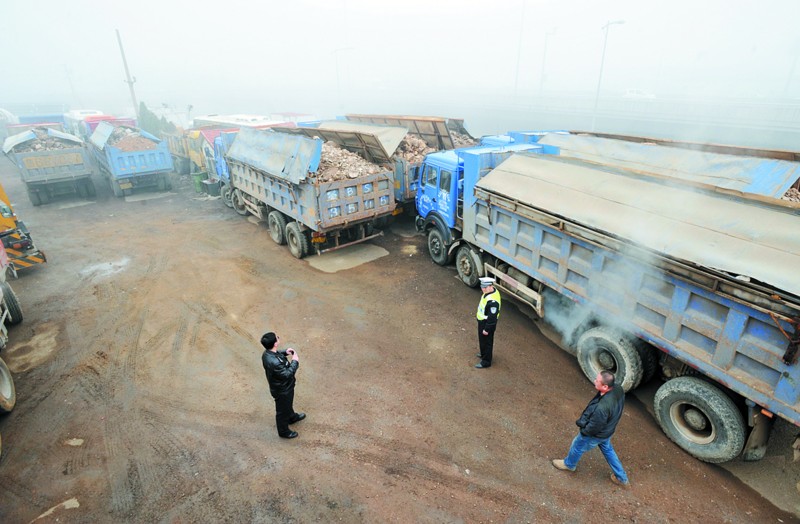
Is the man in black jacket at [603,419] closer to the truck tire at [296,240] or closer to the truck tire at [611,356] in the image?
the truck tire at [611,356]

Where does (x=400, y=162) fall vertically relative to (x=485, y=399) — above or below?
above

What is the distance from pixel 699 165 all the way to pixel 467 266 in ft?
14.2

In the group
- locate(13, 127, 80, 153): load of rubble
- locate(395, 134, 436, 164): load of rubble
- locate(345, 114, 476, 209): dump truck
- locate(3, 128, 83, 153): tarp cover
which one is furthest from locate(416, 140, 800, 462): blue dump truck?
locate(3, 128, 83, 153): tarp cover

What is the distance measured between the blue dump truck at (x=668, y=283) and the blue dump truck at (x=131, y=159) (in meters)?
14.9

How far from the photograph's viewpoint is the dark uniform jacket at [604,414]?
13.1 feet

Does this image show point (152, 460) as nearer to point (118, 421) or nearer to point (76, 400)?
point (118, 421)

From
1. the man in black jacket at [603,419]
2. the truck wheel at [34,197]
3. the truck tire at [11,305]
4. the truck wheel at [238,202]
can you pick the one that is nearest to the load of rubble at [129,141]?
the truck wheel at [34,197]

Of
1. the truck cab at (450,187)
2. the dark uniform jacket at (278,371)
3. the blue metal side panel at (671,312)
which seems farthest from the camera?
the truck cab at (450,187)

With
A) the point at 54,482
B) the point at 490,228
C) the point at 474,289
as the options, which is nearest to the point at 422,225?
the point at 474,289

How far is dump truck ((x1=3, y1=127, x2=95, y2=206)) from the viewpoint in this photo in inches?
575

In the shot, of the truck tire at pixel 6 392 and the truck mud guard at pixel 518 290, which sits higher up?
the truck mud guard at pixel 518 290

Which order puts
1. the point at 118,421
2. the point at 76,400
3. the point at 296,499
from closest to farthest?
the point at 296,499
the point at 118,421
the point at 76,400

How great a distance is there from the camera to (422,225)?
9922 mm

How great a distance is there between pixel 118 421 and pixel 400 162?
829 centimetres
